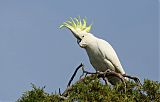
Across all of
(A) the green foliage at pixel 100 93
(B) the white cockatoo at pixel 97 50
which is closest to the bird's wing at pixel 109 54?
(B) the white cockatoo at pixel 97 50

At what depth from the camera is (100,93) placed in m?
4.22

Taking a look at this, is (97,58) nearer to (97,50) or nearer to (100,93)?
(97,50)

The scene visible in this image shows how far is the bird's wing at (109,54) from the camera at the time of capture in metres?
6.77

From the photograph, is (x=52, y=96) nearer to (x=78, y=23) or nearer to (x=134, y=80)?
(x=134, y=80)

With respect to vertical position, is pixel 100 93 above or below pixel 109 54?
below

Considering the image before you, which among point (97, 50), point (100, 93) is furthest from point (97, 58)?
point (100, 93)

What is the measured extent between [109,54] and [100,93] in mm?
2632

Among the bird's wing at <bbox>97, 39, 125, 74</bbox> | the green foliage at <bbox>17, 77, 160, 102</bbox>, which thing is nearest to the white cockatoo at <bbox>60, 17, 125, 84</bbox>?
the bird's wing at <bbox>97, 39, 125, 74</bbox>

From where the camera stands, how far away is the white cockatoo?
6.70m

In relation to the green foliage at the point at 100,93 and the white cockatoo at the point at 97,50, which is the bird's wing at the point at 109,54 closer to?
the white cockatoo at the point at 97,50

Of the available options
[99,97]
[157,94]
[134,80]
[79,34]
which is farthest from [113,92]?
[79,34]

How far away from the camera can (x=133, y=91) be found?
15.6 feet

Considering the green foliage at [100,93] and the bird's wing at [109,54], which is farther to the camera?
the bird's wing at [109,54]

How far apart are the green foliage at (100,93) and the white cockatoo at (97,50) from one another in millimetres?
1858
